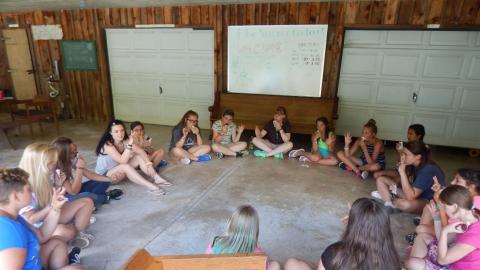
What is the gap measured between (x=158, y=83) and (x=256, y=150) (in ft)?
9.57

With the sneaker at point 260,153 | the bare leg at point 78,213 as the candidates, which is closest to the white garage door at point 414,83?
the sneaker at point 260,153

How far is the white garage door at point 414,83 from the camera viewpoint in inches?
192

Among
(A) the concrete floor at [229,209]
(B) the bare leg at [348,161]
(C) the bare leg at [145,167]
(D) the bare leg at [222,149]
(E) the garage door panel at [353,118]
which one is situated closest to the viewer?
(A) the concrete floor at [229,209]

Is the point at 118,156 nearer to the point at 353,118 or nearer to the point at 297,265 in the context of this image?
the point at 297,265

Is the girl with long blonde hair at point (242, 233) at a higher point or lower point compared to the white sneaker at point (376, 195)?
higher

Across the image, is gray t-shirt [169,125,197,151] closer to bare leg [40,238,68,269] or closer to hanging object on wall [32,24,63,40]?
bare leg [40,238,68,269]

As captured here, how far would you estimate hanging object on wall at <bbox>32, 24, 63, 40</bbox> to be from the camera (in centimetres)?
668

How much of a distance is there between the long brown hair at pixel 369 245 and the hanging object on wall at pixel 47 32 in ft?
24.4

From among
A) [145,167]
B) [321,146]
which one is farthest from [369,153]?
[145,167]

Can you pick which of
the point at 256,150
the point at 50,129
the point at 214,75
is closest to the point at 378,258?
the point at 256,150

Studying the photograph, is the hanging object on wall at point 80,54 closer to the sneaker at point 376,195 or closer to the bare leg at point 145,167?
the bare leg at point 145,167

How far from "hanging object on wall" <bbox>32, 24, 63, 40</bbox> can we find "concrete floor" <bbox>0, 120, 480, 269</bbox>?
325cm

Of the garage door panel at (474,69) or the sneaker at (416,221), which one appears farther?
the garage door panel at (474,69)

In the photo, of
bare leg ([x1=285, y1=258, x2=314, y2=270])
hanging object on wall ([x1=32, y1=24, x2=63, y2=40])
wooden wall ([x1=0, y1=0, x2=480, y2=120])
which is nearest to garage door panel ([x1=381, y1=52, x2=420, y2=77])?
wooden wall ([x1=0, y1=0, x2=480, y2=120])
